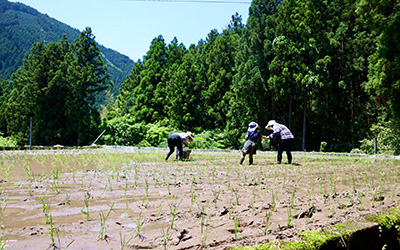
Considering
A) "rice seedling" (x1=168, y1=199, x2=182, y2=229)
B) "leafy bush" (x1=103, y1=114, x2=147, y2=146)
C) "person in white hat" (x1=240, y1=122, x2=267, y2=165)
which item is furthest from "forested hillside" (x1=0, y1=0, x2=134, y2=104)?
"rice seedling" (x1=168, y1=199, x2=182, y2=229)

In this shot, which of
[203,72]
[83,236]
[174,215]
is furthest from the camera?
[203,72]

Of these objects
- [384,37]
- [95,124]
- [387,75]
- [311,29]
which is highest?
[311,29]

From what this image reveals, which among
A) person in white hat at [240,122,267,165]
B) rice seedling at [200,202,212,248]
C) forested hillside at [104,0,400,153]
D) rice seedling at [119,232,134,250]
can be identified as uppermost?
forested hillside at [104,0,400,153]

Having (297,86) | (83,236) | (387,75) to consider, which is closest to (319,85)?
(297,86)

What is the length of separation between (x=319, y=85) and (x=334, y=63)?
3.98 m

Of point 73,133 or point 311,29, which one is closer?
point 311,29

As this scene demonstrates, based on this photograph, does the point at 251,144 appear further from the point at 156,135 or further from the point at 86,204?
the point at 156,135

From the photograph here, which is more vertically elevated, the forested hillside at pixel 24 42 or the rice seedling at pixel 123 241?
the forested hillside at pixel 24 42

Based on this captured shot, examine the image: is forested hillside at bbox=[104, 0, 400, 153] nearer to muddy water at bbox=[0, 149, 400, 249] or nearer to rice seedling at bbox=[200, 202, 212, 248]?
muddy water at bbox=[0, 149, 400, 249]

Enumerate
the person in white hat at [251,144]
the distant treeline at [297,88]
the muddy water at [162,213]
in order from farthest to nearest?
the distant treeline at [297,88], the person in white hat at [251,144], the muddy water at [162,213]

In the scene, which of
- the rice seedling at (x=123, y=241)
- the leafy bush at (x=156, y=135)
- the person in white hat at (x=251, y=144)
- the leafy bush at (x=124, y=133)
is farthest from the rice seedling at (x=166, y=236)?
the leafy bush at (x=124, y=133)

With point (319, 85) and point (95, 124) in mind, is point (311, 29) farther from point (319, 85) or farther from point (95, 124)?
point (95, 124)

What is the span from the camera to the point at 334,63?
25.0 m

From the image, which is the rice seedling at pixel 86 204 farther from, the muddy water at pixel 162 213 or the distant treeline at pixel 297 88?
the distant treeline at pixel 297 88
